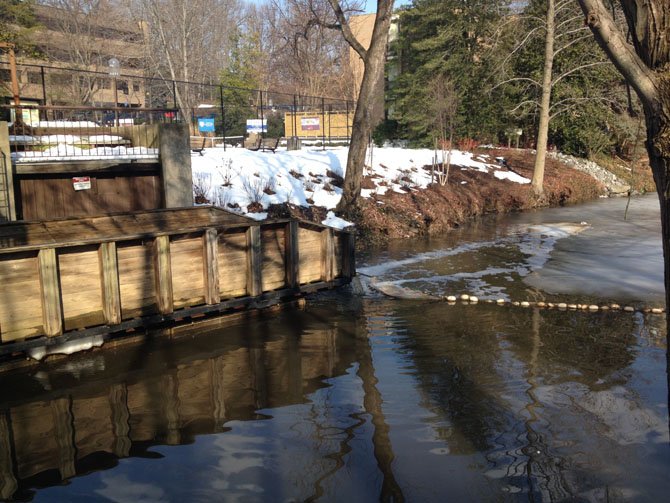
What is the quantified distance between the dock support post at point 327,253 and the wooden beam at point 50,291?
4735 mm

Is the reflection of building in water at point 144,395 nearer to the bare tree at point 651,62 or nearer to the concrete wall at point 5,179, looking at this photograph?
the bare tree at point 651,62

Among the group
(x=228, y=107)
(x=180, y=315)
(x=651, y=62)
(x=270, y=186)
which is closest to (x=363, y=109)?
(x=270, y=186)

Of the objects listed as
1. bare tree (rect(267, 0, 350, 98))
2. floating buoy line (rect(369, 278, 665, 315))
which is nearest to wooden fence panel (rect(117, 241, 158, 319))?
floating buoy line (rect(369, 278, 665, 315))

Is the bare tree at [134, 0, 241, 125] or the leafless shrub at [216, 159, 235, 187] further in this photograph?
the bare tree at [134, 0, 241, 125]

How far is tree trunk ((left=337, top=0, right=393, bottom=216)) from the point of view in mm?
18422

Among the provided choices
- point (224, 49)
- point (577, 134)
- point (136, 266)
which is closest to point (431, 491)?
point (136, 266)

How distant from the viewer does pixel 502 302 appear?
445 inches

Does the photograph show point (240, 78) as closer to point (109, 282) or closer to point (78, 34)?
point (78, 34)

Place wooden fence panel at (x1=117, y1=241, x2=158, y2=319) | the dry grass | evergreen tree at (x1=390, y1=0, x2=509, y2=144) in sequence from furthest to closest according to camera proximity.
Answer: evergreen tree at (x1=390, y1=0, x2=509, y2=144) → the dry grass → wooden fence panel at (x1=117, y1=241, x2=158, y2=319)

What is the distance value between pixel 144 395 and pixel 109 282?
1.86 m

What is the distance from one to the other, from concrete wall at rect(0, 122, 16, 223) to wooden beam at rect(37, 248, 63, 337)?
4735 mm

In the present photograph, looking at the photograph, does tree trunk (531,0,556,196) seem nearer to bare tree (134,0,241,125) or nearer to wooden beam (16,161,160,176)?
wooden beam (16,161,160,176)

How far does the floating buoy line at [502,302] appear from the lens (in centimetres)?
1062

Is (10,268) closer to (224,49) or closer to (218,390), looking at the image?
(218,390)
